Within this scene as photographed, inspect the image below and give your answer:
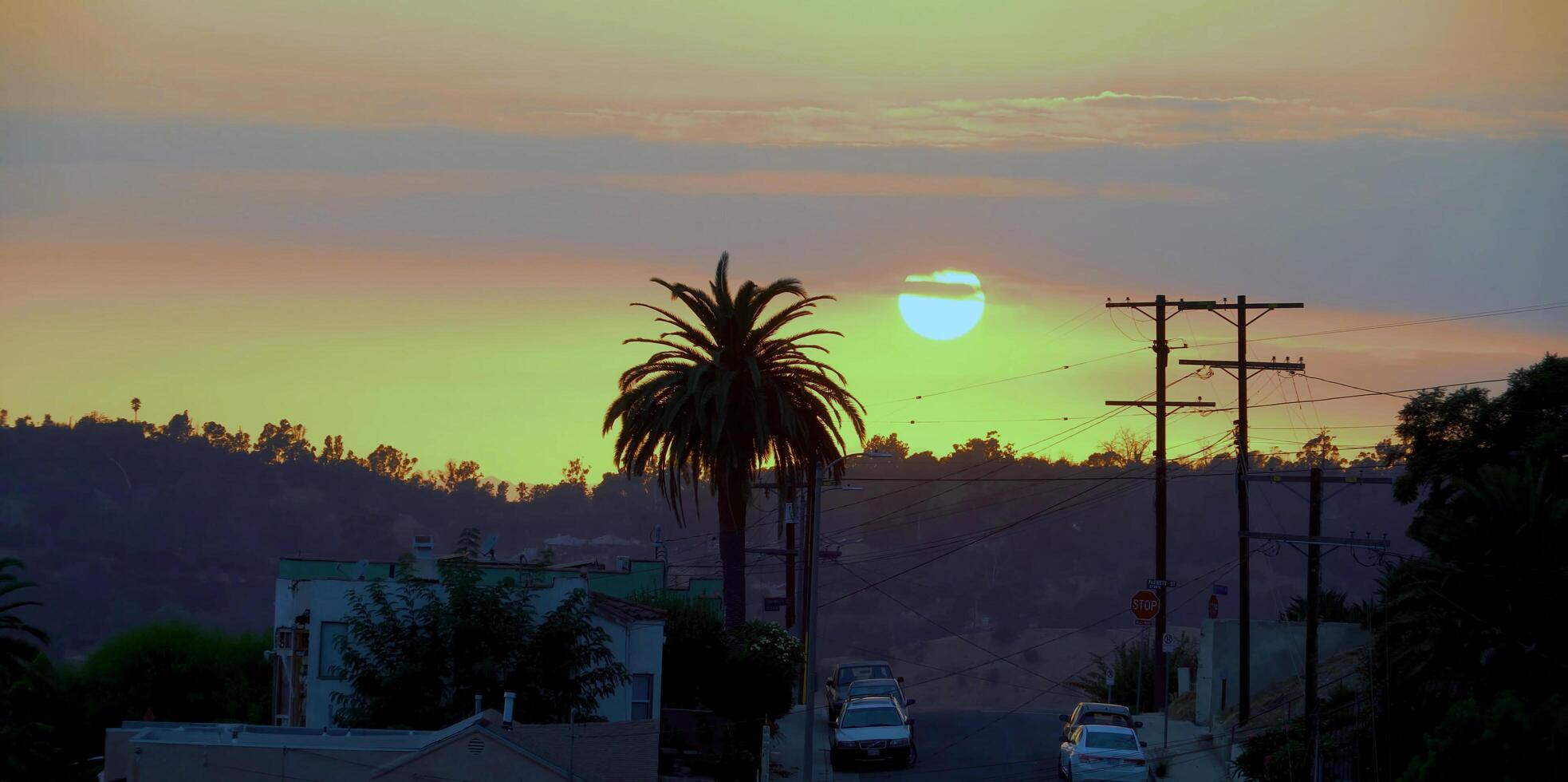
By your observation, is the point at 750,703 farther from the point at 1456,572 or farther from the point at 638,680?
the point at 1456,572

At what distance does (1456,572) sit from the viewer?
125 ft

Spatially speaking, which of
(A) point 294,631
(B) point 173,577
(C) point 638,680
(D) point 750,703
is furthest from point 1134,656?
(B) point 173,577

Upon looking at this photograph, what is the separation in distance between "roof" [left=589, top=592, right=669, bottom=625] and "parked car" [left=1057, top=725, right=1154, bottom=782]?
464 inches

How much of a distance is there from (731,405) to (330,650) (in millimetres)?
13076

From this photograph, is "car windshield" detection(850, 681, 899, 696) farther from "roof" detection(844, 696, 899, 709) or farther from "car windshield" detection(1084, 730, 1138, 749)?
"car windshield" detection(1084, 730, 1138, 749)

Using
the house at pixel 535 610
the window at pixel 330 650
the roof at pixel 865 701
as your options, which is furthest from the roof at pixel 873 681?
the window at pixel 330 650

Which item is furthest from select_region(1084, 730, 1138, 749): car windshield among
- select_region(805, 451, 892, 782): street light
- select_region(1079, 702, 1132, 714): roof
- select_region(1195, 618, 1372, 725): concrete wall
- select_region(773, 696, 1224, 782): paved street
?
select_region(1195, 618, 1372, 725): concrete wall

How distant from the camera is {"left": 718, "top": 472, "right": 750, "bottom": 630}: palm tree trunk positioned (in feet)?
158

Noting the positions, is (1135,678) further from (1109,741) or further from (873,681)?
(1109,741)

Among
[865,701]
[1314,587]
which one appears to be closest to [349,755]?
[865,701]

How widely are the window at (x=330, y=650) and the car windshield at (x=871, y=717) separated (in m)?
13.9

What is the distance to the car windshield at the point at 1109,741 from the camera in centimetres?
4050

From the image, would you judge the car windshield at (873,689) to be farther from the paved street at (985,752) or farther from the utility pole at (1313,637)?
the utility pole at (1313,637)

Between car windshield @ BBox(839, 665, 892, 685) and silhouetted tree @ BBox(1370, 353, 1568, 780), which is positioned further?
car windshield @ BBox(839, 665, 892, 685)
